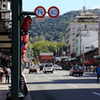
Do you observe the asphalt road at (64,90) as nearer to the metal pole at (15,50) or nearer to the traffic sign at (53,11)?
the traffic sign at (53,11)

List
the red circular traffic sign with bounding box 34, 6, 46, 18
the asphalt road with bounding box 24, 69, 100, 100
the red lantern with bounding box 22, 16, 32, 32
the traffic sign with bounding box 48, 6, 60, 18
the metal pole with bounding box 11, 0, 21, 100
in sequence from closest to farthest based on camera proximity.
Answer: the metal pole with bounding box 11, 0, 21, 100
the red lantern with bounding box 22, 16, 32, 32
the traffic sign with bounding box 48, 6, 60, 18
the red circular traffic sign with bounding box 34, 6, 46, 18
the asphalt road with bounding box 24, 69, 100, 100

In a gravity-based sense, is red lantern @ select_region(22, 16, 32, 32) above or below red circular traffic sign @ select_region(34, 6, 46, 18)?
below

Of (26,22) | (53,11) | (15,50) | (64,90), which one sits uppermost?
(53,11)

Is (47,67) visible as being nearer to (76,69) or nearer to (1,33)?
(76,69)

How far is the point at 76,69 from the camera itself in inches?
1984

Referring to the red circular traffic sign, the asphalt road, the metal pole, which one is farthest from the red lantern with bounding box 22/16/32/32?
the asphalt road

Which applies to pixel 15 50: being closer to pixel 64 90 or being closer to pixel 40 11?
pixel 40 11

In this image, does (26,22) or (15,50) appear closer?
(15,50)

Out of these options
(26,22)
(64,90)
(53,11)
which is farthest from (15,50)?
(64,90)

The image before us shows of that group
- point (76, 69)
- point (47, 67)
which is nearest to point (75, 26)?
point (47, 67)

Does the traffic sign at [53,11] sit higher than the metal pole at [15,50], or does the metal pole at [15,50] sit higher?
the traffic sign at [53,11]

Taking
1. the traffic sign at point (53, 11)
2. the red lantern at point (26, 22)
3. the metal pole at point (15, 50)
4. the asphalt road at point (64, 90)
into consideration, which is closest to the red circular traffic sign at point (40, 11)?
the traffic sign at point (53, 11)

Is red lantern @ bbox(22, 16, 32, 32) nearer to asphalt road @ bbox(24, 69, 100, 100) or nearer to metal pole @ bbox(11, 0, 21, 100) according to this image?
metal pole @ bbox(11, 0, 21, 100)

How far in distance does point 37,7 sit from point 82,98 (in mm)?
5958
